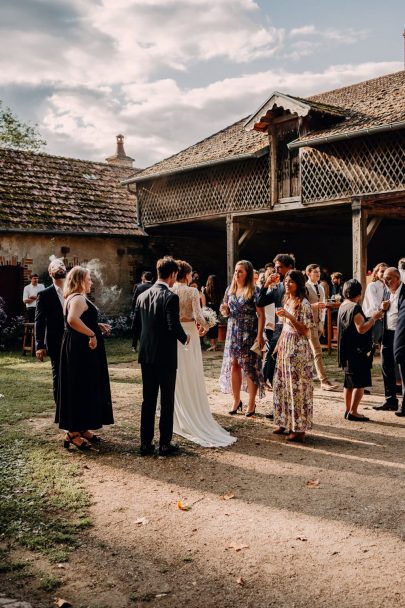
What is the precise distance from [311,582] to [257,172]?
45.0 feet

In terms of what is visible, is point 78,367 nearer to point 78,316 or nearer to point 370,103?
point 78,316

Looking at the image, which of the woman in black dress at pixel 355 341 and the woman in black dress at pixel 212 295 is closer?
the woman in black dress at pixel 355 341

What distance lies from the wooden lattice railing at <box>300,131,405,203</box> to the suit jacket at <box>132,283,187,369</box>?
8.67 metres

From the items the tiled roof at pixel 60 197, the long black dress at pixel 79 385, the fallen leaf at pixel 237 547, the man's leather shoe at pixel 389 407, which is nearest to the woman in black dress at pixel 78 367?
the long black dress at pixel 79 385

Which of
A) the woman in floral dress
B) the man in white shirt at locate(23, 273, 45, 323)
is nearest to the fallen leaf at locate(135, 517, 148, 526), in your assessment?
the woman in floral dress

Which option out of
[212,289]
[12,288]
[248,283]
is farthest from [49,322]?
[12,288]

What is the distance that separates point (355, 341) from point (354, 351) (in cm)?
12

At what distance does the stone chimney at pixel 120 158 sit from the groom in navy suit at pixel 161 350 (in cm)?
2621

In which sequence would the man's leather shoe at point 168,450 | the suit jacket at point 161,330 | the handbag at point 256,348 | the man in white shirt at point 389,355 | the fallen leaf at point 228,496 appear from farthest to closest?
1. the man in white shirt at point 389,355
2. the handbag at point 256,348
3. the man's leather shoe at point 168,450
4. the suit jacket at point 161,330
5. the fallen leaf at point 228,496

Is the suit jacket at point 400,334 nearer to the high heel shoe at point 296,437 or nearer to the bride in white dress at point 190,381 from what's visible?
the high heel shoe at point 296,437

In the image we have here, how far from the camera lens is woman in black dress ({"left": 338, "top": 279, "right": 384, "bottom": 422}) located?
686 centimetres

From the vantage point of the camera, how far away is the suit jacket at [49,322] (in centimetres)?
655

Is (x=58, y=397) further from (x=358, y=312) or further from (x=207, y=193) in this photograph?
(x=207, y=193)

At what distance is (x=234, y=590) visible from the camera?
326 cm
